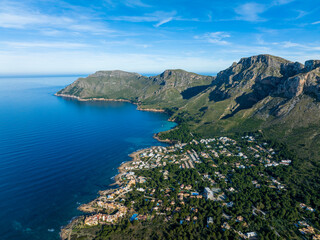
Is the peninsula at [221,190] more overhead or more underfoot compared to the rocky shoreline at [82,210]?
more overhead

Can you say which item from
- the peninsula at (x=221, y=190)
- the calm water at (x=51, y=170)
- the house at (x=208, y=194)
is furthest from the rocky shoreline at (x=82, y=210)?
the house at (x=208, y=194)

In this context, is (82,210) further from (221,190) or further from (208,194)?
(221,190)

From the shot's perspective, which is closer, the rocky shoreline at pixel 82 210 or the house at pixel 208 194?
the rocky shoreline at pixel 82 210

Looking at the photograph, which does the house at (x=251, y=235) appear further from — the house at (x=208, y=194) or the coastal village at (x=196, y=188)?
the house at (x=208, y=194)

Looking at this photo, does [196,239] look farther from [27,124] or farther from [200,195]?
[27,124]

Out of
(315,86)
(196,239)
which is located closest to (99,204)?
(196,239)

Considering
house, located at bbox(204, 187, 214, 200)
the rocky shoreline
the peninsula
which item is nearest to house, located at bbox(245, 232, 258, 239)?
the peninsula

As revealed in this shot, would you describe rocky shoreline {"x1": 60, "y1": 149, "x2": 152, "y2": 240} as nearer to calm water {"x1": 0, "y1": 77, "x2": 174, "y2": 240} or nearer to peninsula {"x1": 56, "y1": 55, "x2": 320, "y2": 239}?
peninsula {"x1": 56, "y1": 55, "x2": 320, "y2": 239}

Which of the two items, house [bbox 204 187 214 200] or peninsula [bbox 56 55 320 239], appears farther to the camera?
house [bbox 204 187 214 200]

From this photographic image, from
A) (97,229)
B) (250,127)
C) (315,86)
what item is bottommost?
(97,229)
